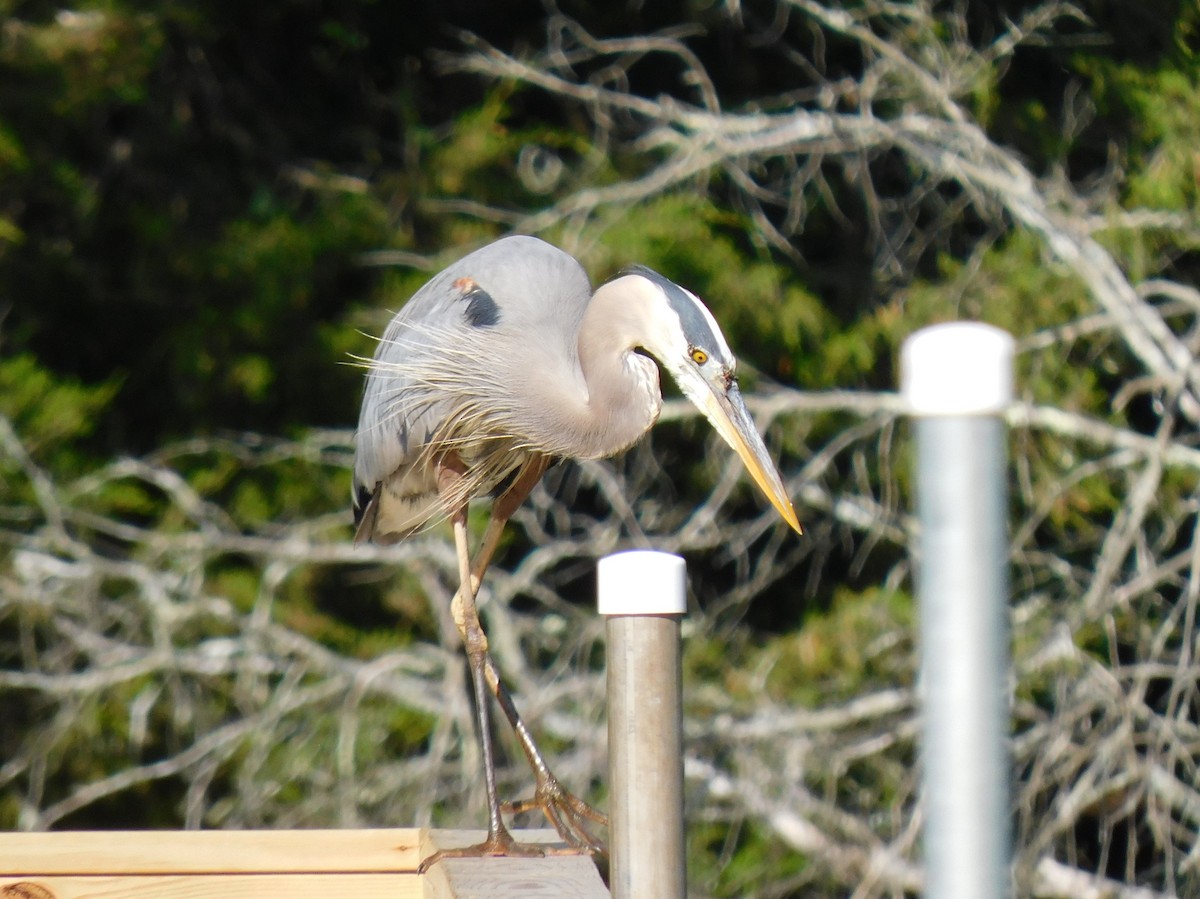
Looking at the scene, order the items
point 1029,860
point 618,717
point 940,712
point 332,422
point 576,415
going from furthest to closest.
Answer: point 332,422, point 1029,860, point 576,415, point 618,717, point 940,712

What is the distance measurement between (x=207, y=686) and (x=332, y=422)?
986mm

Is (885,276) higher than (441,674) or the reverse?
higher

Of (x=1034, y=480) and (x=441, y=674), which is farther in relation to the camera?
(x=441, y=674)

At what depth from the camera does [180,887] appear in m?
2.15

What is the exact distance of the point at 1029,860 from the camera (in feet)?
12.4

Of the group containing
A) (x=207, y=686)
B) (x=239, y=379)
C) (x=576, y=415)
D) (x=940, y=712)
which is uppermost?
(x=239, y=379)

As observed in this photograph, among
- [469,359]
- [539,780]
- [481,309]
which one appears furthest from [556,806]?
[481,309]

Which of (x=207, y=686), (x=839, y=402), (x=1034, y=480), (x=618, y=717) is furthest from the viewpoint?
(x=207, y=686)

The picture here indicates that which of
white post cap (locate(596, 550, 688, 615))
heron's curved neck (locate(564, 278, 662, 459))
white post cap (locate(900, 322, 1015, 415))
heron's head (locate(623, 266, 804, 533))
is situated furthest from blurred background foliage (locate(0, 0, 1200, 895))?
white post cap (locate(900, 322, 1015, 415))

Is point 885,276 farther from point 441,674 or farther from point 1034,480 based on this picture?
point 441,674

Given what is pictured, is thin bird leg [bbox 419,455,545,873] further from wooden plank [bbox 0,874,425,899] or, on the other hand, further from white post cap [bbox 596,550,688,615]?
white post cap [bbox 596,550,688,615]

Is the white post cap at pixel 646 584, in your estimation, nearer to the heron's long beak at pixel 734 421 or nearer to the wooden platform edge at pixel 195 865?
the wooden platform edge at pixel 195 865

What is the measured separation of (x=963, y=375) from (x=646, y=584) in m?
0.73

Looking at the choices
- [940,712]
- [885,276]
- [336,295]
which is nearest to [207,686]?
[336,295]
